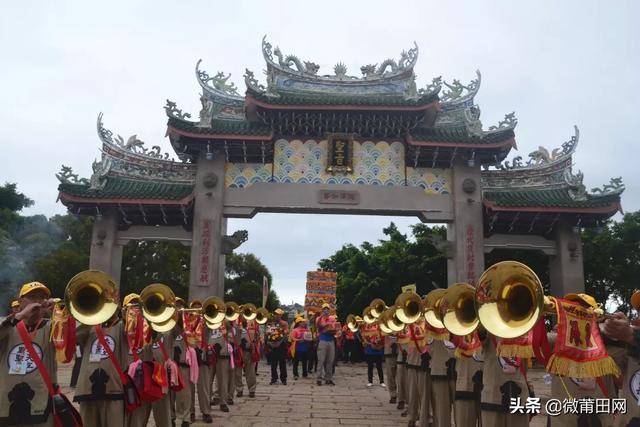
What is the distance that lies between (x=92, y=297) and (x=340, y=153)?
43.6ft

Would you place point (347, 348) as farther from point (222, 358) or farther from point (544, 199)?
point (222, 358)

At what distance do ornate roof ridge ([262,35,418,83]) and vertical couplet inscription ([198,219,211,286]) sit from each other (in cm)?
615

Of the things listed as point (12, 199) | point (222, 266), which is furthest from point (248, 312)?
point (12, 199)

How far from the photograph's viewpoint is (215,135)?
17.0 meters

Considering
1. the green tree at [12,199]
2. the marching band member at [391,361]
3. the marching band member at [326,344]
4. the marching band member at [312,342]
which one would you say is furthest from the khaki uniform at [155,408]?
the green tree at [12,199]

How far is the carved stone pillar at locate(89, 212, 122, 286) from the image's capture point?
1702cm

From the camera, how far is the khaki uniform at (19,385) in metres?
4.50

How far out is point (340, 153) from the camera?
17703 millimetres

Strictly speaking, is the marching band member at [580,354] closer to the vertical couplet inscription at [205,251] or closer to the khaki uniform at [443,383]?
the khaki uniform at [443,383]

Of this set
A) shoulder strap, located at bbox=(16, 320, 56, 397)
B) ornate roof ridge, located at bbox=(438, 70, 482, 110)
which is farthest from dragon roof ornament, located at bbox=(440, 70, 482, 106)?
shoulder strap, located at bbox=(16, 320, 56, 397)

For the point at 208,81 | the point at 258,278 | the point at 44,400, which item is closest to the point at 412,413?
the point at 44,400

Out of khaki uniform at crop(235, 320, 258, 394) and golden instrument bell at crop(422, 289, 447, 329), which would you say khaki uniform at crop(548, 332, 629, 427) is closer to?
golden instrument bell at crop(422, 289, 447, 329)

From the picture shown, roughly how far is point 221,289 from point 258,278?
106ft

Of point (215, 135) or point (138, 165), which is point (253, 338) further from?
point (138, 165)
